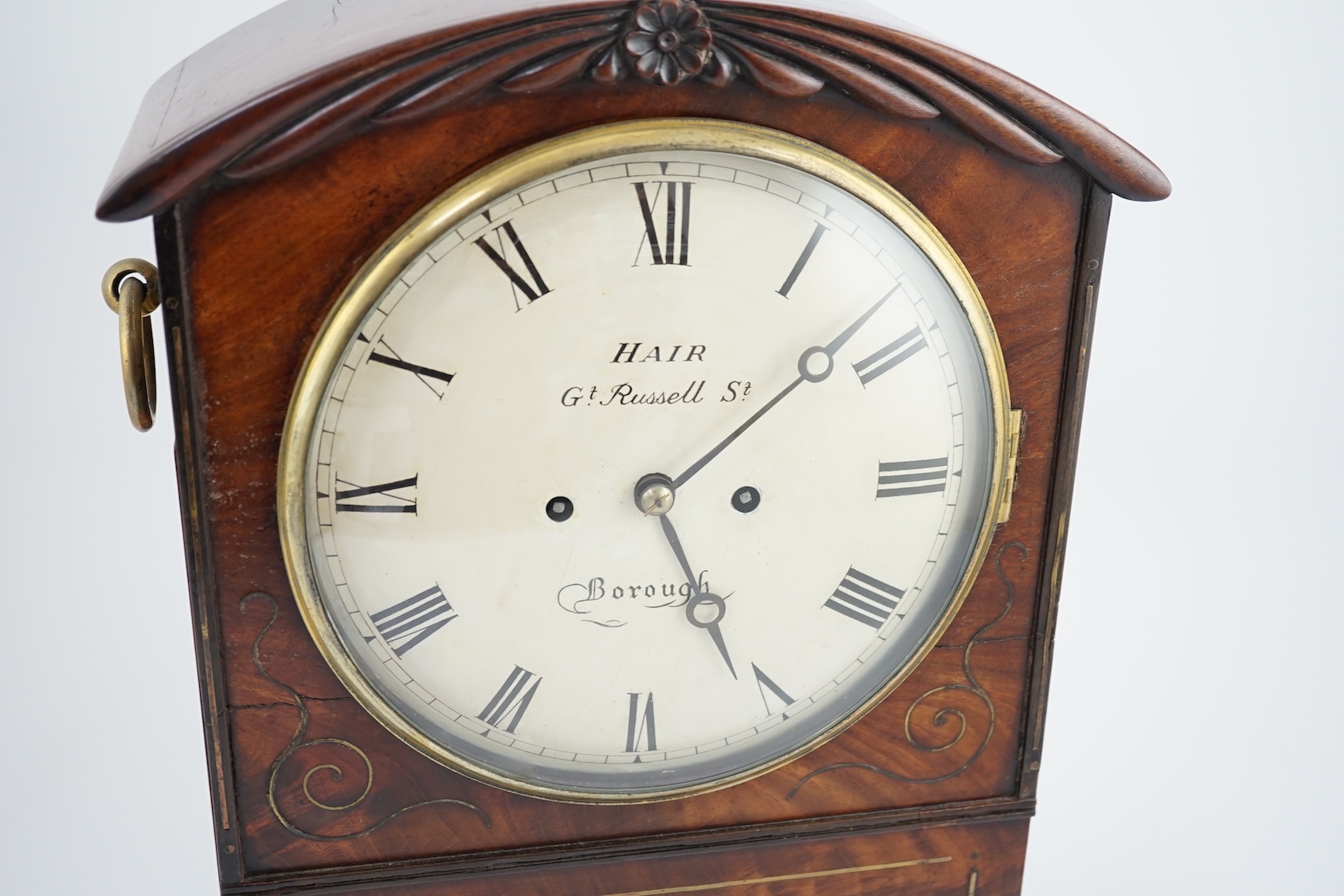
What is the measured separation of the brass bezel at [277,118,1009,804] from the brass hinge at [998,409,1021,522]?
10 millimetres

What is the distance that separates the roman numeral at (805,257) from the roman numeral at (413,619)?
1.22ft

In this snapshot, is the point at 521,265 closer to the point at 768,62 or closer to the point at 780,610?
the point at 768,62

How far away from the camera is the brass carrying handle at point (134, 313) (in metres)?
1.11

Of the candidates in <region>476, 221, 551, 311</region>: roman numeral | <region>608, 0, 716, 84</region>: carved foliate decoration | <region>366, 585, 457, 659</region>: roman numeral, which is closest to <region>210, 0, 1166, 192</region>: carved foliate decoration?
<region>608, 0, 716, 84</region>: carved foliate decoration

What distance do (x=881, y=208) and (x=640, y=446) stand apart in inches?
10.6

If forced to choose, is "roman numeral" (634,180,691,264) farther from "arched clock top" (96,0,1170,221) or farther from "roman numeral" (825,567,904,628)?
"roman numeral" (825,567,904,628)

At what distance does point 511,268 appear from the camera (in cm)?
107

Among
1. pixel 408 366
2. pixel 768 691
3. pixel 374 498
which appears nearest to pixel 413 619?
pixel 374 498

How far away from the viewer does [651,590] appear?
3.99ft

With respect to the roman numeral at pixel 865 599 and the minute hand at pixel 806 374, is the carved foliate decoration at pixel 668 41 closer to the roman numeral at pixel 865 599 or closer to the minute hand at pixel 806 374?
the minute hand at pixel 806 374

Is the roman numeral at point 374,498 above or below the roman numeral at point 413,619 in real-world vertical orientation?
above

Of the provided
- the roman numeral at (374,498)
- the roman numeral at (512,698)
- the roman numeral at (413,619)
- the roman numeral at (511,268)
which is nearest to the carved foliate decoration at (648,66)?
the roman numeral at (511,268)

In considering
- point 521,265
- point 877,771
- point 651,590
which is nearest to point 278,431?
point 521,265

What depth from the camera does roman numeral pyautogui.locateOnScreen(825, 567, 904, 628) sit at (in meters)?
1.25
